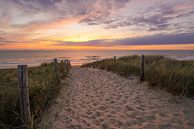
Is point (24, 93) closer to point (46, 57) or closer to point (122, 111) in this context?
point (122, 111)

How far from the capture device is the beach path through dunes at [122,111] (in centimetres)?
455

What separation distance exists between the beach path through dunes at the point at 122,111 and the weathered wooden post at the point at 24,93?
0.48 meters

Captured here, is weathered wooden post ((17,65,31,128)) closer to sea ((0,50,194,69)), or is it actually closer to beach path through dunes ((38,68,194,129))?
beach path through dunes ((38,68,194,129))

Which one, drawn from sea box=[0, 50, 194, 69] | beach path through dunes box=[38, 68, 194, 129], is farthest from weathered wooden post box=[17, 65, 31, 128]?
sea box=[0, 50, 194, 69]

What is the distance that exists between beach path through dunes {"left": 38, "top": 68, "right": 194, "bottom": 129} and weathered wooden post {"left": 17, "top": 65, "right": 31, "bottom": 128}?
0.48 meters

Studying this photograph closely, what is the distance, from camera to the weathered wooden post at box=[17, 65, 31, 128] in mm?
3805

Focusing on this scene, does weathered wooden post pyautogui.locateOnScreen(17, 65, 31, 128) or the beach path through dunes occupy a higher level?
weathered wooden post pyautogui.locateOnScreen(17, 65, 31, 128)

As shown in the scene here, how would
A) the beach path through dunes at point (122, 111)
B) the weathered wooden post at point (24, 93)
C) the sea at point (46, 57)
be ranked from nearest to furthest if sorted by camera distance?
the weathered wooden post at point (24, 93)
the beach path through dunes at point (122, 111)
the sea at point (46, 57)

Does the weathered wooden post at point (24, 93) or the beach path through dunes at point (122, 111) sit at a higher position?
the weathered wooden post at point (24, 93)

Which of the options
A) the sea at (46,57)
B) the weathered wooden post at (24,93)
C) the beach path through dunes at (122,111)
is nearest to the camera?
the weathered wooden post at (24,93)

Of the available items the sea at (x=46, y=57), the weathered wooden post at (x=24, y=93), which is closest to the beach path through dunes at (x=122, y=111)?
the weathered wooden post at (x=24, y=93)

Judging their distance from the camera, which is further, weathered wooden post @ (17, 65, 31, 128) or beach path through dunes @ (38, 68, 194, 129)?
beach path through dunes @ (38, 68, 194, 129)

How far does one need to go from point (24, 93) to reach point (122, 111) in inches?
111

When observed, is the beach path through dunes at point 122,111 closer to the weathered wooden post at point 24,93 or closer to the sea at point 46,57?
the weathered wooden post at point 24,93
